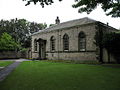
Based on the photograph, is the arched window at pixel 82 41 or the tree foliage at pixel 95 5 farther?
the arched window at pixel 82 41

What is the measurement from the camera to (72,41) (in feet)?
79.8

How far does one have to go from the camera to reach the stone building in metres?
21.4

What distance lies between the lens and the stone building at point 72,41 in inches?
842

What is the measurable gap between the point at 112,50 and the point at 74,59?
7.35m

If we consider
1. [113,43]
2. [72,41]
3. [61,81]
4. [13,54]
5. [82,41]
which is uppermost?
[72,41]

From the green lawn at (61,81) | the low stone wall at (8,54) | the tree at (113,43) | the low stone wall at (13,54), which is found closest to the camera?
the green lawn at (61,81)

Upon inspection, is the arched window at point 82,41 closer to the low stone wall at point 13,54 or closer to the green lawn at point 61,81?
the green lawn at point 61,81

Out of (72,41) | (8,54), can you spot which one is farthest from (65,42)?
(8,54)

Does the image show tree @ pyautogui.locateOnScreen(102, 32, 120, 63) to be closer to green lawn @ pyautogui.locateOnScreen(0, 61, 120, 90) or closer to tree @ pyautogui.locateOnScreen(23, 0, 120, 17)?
tree @ pyautogui.locateOnScreen(23, 0, 120, 17)

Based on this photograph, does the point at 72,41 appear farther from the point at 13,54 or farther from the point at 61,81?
the point at 13,54

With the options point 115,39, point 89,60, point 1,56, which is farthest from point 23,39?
point 115,39

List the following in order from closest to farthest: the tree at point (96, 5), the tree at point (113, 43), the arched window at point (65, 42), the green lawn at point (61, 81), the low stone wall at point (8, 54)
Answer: the green lawn at point (61, 81), the tree at point (96, 5), the tree at point (113, 43), the arched window at point (65, 42), the low stone wall at point (8, 54)

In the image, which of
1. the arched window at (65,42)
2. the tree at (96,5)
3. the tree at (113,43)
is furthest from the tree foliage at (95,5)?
the arched window at (65,42)

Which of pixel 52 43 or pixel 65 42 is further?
pixel 52 43
